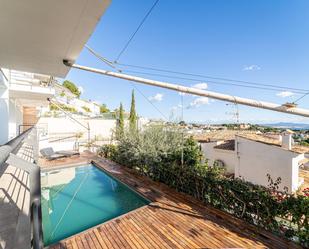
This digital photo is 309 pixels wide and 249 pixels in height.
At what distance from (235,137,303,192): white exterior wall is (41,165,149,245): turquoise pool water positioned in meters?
6.13

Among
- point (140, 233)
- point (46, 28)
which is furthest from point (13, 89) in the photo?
point (140, 233)

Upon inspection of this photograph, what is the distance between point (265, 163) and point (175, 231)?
23.6 feet

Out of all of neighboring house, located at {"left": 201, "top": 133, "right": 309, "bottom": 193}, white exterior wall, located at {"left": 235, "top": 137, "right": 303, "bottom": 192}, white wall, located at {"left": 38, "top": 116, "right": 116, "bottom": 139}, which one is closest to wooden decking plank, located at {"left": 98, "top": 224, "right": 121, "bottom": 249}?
neighboring house, located at {"left": 201, "top": 133, "right": 309, "bottom": 193}

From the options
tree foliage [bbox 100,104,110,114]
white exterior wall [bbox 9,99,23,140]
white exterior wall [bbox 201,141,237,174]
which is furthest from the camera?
tree foliage [bbox 100,104,110,114]

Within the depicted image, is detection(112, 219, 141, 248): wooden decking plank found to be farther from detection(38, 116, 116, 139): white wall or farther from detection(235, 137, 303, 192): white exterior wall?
detection(38, 116, 116, 139): white wall

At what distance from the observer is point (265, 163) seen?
30.3ft

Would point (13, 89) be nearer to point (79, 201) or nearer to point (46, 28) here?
point (79, 201)

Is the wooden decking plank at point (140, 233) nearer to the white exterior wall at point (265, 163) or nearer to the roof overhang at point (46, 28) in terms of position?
the roof overhang at point (46, 28)

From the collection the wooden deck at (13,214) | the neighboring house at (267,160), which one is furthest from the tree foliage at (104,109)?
the wooden deck at (13,214)

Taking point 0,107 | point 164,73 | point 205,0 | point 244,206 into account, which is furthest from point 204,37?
point 0,107

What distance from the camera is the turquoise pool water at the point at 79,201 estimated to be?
540 centimetres

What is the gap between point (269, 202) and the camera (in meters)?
4.55

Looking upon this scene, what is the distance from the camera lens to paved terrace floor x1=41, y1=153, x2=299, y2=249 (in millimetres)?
3934

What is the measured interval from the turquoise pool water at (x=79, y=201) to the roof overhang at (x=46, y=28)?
4.60 metres
